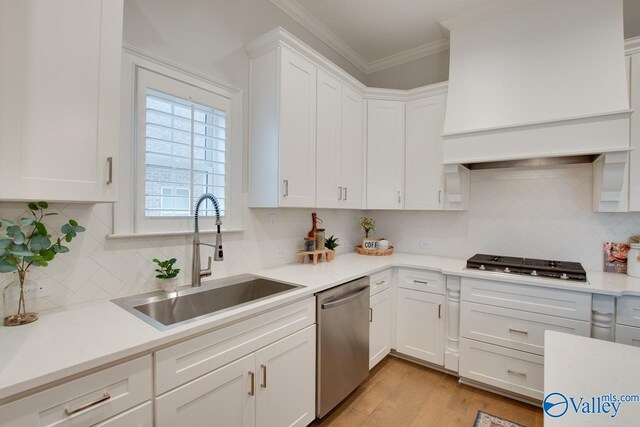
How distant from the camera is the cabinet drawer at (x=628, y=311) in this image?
188cm

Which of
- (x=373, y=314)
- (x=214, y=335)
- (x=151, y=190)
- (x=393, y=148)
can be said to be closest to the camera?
(x=214, y=335)

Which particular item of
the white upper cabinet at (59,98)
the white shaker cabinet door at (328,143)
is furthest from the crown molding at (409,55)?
the white upper cabinet at (59,98)

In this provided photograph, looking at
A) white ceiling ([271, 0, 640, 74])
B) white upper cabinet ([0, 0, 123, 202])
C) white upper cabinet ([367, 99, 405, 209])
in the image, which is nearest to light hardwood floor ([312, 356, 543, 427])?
white upper cabinet ([367, 99, 405, 209])

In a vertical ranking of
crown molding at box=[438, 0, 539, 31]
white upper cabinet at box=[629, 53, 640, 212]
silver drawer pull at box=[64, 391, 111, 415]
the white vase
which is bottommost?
silver drawer pull at box=[64, 391, 111, 415]

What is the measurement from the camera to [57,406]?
90 cm

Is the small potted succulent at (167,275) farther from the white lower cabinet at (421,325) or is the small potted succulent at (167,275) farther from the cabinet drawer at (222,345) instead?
the white lower cabinet at (421,325)

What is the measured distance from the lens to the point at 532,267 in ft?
7.38

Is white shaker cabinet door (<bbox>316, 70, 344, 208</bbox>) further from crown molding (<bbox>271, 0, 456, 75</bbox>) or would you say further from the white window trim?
the white window trim

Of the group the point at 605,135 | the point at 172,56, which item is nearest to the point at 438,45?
the point at 605,135

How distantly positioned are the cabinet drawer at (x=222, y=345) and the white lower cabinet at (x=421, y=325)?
1275 mm

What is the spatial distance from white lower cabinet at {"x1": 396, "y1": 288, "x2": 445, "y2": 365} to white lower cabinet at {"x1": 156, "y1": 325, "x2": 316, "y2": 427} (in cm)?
119

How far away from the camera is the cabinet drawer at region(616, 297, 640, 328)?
1882 mm

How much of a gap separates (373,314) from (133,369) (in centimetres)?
180

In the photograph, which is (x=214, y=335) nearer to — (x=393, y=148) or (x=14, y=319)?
(x=14, y=319)
